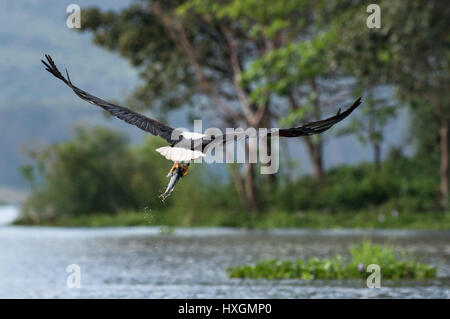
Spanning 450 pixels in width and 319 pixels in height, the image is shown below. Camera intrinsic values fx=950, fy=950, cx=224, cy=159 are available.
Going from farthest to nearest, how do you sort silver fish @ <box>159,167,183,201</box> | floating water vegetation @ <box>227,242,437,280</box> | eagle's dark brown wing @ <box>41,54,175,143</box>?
floating water vegetation @ <box>227,242,437,280</box> → eagle's dark brown wing @ <box>41,54,175,143</box> → silver fish @ <box>159,167,183,201</box>

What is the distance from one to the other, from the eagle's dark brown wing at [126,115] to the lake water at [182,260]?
131 inches

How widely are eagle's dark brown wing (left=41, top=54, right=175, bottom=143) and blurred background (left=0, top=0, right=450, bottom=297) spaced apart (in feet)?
41.0

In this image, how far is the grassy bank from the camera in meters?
30.8

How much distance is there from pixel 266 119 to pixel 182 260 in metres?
18.1

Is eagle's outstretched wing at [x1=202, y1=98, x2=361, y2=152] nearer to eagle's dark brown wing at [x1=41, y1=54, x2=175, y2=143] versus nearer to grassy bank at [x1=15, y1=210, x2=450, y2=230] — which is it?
eagle's dark brown wing at [x1=41, y1=54, x2=175, y2=143]

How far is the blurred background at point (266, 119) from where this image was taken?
26.8 metres

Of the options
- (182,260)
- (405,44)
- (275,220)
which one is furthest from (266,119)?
(182,260)

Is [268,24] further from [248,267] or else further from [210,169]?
[248,267]

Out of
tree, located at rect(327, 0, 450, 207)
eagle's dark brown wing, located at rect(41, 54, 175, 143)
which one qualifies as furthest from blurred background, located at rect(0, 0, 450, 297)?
eagle's dark brown wing, located at rect(41, 54, 175, 143)

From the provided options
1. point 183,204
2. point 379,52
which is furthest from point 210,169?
point 379,52

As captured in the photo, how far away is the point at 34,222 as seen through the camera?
1590 inches

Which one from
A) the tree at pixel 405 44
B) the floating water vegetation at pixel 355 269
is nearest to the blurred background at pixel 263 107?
the tree at pixel 405 44

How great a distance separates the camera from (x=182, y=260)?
20.7 meters

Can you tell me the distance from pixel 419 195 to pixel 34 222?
16371 millimetres
